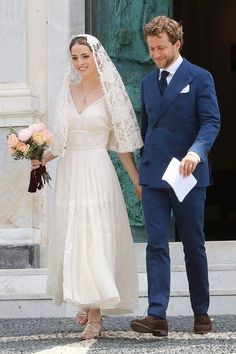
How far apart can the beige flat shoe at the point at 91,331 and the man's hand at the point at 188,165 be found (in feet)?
3.43

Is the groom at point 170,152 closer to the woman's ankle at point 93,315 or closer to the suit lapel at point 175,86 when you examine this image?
the suit lapel at point 175,86

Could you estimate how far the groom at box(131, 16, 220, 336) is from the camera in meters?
6.93

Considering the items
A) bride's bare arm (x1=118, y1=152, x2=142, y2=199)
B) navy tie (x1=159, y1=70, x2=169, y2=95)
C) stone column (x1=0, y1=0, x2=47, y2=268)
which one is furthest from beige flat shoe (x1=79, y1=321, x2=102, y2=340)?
stone column (x1=0, y1=0, x2=47, y2=268)

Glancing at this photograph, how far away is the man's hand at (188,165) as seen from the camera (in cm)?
667

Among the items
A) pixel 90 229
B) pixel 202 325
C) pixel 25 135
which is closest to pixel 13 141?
pixel 25 135

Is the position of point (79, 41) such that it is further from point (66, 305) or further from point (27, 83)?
point (27, 83)

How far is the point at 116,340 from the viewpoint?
7.01 meters

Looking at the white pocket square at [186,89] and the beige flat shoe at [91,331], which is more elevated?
the white pocket square at [186,89]

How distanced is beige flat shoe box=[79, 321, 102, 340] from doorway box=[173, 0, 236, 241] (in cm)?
976

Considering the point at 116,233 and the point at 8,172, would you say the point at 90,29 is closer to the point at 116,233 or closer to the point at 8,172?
the point at 8,172

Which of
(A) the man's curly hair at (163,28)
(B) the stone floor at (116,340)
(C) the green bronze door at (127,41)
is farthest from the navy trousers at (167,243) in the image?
(C) the green bronze door at (127,41)

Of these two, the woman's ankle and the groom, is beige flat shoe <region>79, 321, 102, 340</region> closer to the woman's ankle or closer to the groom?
the woman's ankle

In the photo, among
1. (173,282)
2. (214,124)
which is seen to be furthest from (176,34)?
(173,282)

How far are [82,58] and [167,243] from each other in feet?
3.83
